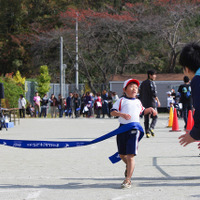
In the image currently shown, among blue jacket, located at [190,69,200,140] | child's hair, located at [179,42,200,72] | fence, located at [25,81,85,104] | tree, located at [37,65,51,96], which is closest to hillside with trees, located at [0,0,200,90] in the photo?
fence, located at [25,81,85,104]

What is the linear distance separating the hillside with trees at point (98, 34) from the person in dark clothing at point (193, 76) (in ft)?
118

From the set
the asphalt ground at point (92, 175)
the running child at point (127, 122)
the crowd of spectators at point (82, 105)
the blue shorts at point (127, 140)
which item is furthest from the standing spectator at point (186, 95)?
the crowd of spectators at point (82, 105)

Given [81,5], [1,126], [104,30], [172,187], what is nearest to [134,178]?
[172,187]

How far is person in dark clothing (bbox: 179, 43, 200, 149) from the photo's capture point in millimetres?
4316

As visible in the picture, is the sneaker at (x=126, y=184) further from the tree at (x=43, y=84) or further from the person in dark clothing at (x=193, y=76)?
the tree at (x=43, y=84)

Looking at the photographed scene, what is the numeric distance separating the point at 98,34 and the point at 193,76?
3827cm

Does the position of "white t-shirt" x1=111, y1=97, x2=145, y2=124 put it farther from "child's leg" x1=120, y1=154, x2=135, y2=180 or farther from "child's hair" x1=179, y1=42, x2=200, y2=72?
"child's hair" x1=179, y1=42, x2=200, y2=72

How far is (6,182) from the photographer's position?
6883mm

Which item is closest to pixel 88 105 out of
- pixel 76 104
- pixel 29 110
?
pixel 76 104

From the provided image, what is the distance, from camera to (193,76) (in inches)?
178

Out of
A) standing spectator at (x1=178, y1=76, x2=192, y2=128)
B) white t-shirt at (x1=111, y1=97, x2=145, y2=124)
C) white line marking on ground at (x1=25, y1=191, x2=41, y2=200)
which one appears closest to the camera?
white line marking on ground at (x1=25, y1=191, x2=41, y2=200)

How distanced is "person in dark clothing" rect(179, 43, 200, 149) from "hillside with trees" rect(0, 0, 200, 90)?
3587 cm

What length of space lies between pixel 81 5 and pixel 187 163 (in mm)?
39371

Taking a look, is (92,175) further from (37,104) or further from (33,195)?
(37,104)
